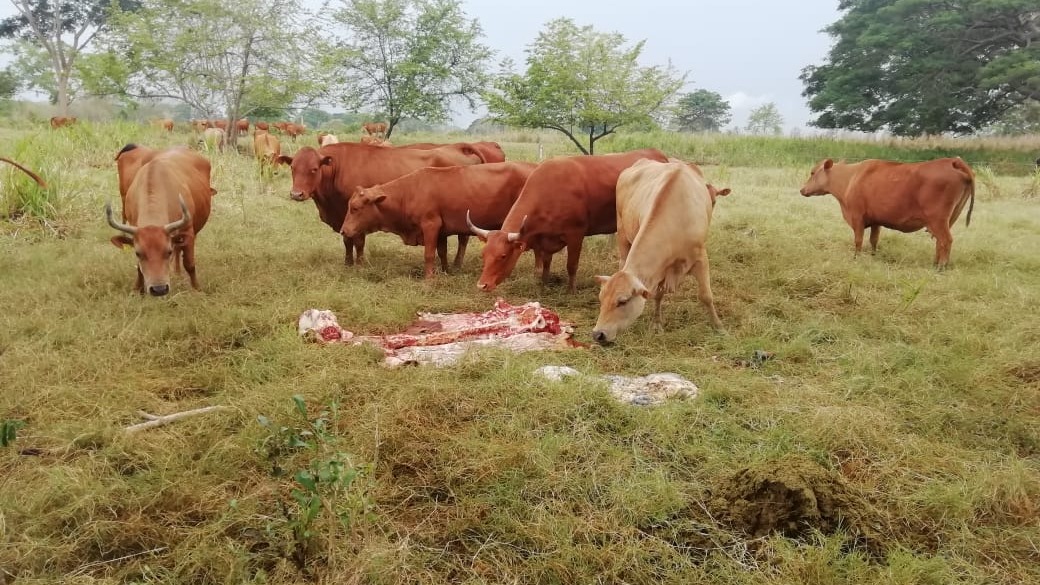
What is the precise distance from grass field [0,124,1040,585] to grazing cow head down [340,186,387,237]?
874 millimetres

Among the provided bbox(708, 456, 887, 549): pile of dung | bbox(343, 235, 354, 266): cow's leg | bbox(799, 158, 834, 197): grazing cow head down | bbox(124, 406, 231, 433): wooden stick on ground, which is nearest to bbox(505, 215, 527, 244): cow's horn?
bbox(343, 235, 354, 266): cow's leg

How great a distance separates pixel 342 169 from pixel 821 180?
664 centimetres

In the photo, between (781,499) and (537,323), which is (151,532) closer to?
(781,499)

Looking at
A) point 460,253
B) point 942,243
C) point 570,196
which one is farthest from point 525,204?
point 942,243

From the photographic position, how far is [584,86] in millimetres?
13727

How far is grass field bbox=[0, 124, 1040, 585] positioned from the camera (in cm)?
260

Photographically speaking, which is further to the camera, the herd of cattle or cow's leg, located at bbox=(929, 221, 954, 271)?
cow's leg, located at bbox=(929, 221, 954, 271)

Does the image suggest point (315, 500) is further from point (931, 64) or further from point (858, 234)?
point (931, 64)

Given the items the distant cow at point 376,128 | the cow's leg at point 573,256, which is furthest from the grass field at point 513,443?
the distant cow at point 376,128

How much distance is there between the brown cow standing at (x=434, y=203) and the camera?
7133 millimetres

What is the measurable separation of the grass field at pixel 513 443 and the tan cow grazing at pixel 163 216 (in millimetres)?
293

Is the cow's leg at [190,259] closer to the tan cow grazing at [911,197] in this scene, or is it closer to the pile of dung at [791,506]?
the pile of dung at [791,506]

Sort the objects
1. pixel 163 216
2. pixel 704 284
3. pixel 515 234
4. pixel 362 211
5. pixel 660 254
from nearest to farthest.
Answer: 1. pixel 660 254
2. pixel 704 284
3. pixel 163 216
4. pixel 515 234
5. pixel 362 211

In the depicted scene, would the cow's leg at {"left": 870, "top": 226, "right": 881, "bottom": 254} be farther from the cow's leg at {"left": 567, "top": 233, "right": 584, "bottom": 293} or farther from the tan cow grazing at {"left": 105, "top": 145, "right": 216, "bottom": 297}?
the tan cow grazing at {"left": 105, "top": 145, "right": 216, "bottom": 297}
